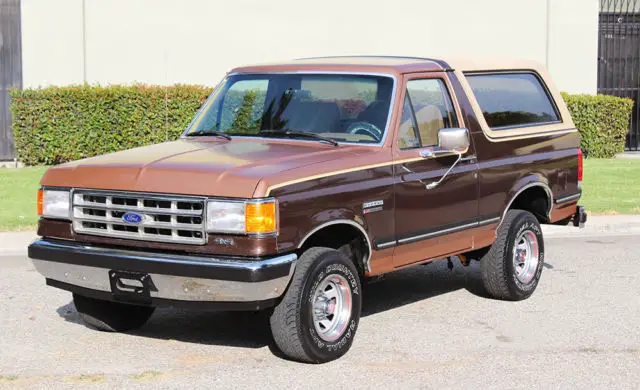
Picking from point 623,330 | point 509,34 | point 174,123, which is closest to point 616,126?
point 509,34

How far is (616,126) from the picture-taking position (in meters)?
21.5

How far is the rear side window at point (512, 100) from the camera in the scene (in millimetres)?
9148

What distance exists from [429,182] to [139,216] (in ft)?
7.24

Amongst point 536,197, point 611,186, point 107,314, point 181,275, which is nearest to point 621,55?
point 611,186

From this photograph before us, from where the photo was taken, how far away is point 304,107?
826 centimetres

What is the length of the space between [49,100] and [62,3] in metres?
2.41

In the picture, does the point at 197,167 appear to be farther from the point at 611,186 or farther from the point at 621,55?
the point at 621,55

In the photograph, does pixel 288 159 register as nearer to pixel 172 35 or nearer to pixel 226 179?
pixel 226 179

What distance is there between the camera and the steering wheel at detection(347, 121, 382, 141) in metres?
7.95

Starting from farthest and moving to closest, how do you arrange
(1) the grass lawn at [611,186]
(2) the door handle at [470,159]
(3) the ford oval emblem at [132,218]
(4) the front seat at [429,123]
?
(1) the grass lawn at [611,186]
(2) the door handle at [470,159]
(4) the front seat at [429,123]
(3) the ford oval emblem at [132,218]

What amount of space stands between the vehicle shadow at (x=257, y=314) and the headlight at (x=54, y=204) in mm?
1128

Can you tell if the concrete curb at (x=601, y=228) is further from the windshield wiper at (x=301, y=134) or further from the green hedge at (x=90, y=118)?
the green hedge at (x=90, y=118)

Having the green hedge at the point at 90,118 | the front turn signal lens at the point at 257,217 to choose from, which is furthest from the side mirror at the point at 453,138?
the green hedge at the point at 90,118

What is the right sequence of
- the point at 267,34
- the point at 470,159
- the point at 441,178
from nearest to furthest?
the point at 441,178
the point at 470,159
the point at 267,34
